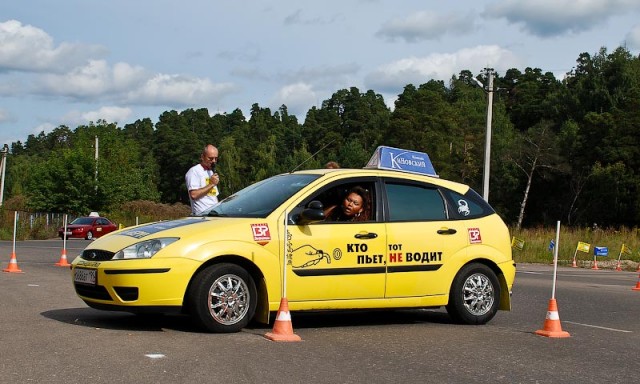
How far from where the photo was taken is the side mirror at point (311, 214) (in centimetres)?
879

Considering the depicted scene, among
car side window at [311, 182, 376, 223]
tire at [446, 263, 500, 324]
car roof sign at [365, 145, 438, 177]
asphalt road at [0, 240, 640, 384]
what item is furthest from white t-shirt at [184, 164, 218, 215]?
tire at [446, 263, 500, 324]

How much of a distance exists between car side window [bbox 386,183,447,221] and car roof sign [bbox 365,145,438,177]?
0.36m

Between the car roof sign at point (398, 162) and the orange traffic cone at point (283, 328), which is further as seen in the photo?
the car roof sign at point (398, 162)

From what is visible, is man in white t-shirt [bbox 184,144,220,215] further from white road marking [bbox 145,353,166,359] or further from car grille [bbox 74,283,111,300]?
white road marking [bbox 145,353,166,359]

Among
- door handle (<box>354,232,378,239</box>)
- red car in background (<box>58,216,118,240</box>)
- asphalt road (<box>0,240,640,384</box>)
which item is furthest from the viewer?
red car in background (<box>58,216,118,240</box>)

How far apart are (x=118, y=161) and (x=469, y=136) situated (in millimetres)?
37379

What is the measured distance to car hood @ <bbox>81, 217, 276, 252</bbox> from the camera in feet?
27.8

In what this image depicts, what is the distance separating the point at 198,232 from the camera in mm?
8516

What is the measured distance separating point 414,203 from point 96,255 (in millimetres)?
3400

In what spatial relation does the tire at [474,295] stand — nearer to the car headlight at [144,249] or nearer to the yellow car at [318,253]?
the yellow car at [318,253]

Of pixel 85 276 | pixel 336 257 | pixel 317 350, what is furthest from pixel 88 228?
pixel 317 350

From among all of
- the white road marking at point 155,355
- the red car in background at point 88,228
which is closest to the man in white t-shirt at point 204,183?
the white road marking at point 155,355

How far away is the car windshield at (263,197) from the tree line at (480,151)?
33391 millimetres

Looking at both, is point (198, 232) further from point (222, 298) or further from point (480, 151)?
point (480, 151)
